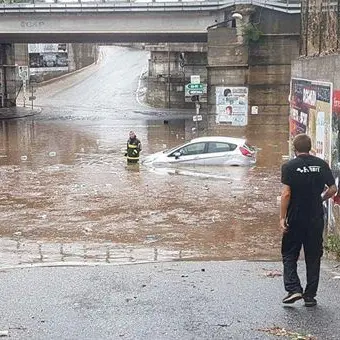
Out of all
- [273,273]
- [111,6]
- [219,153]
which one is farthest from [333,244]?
[111,6]

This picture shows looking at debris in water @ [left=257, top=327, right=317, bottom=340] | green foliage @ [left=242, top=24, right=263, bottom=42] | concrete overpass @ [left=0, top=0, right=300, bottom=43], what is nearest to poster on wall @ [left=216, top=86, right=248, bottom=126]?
green foliage @ [left=242, top=24, right=263, bottom=42]

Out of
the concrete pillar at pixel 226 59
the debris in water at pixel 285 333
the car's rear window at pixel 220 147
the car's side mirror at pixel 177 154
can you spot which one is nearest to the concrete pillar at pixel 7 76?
the concrete pillar at pixel 226 59

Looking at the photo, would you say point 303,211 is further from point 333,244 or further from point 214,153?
point 214,153

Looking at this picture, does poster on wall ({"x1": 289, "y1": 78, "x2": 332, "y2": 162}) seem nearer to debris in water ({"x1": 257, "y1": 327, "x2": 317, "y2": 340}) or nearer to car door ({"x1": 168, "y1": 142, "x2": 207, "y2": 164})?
debris in water ({"x1": 257, "y1": 327, "x2": 317, "y2": 340})

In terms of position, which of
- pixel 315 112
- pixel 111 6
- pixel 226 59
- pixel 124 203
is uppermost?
pixel 111 6

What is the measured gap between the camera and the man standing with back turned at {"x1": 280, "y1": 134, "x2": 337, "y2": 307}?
6.80 meters

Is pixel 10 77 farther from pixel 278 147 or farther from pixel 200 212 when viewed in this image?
pixel 200 212

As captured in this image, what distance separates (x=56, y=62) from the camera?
104 m

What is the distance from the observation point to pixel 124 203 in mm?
18875

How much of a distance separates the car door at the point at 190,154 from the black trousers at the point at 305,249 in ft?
61.4

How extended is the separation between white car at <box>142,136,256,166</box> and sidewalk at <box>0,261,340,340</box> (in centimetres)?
1643

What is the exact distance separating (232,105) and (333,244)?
2907cm

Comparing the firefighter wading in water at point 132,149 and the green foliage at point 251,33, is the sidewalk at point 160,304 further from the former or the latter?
the green foliage at point 251,33

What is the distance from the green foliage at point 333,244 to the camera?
9612 mm
